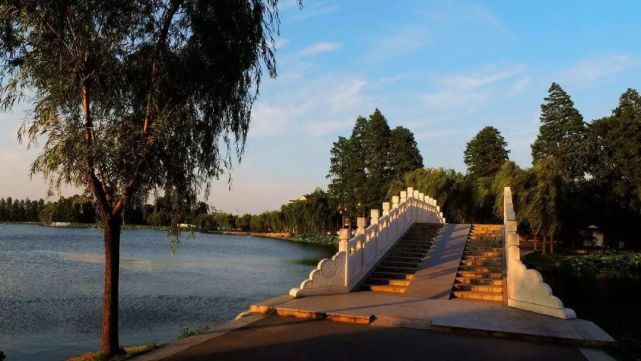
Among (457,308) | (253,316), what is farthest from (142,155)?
(457,308)

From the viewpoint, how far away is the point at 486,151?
197 ft

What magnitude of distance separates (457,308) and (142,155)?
5.70m

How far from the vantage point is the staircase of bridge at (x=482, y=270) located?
34.5ft

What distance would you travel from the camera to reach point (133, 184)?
7617mm

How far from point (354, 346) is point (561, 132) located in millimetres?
45326

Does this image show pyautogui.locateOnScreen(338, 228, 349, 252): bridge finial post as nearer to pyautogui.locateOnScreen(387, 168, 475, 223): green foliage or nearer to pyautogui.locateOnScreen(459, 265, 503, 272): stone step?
pyautogui.locateOnScreen(459, 265, 503, 272): stone step

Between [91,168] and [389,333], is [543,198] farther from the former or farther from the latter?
[91,168]

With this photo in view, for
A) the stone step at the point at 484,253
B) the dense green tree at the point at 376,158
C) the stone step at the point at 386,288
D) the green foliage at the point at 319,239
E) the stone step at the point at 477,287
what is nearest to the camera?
the stone step at the point at 477,287

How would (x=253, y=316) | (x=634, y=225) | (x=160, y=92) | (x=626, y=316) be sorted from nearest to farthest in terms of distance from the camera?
1. (x=160, y=92)
2. (x=253, y=316)
3. (x=626, y=316)
4. (x=634, y=225)

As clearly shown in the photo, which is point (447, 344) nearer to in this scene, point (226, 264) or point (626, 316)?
point (626, 316)

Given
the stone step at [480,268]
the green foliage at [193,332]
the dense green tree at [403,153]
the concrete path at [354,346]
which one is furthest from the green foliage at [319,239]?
the concrete path at [354,346]

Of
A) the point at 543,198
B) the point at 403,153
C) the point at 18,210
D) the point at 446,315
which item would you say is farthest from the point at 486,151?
the point at 18,210

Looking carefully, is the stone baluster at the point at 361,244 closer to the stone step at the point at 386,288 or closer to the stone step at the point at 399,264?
the stone step at the point at 386,288

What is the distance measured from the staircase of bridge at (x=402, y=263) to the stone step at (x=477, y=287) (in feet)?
3.26
